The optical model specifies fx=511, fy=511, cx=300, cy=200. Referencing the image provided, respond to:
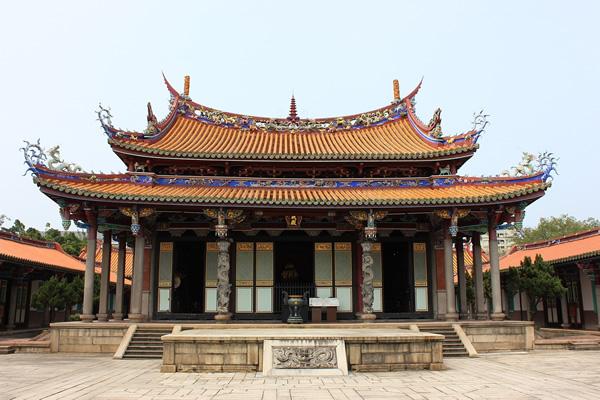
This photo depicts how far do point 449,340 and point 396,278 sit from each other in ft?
23.5

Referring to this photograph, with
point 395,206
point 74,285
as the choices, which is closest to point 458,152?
point 395,206

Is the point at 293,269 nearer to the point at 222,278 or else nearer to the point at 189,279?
the point at 189,279

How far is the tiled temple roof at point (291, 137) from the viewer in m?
18.3

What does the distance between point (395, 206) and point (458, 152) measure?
3.43m

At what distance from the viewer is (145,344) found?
1484 cm

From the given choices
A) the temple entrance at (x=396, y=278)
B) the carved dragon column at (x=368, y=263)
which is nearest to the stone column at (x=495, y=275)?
the carved dragon column at (x=368, y=263)

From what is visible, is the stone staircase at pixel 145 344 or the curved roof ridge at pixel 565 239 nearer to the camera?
the stone staircase at pixel 145 344

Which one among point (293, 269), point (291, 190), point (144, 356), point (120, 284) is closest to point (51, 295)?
point (120, 284)

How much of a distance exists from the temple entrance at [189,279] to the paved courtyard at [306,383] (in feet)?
26.9

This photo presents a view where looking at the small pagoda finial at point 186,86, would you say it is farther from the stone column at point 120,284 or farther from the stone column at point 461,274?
the stone column at point 461,274

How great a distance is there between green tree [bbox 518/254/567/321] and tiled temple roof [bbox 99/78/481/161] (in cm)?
698

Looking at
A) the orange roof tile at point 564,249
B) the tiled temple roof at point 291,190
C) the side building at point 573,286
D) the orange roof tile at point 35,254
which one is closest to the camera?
the tiled temple roof at point 291,190

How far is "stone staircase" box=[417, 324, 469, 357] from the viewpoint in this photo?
14.4 m

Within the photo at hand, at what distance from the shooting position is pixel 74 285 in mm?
23328
